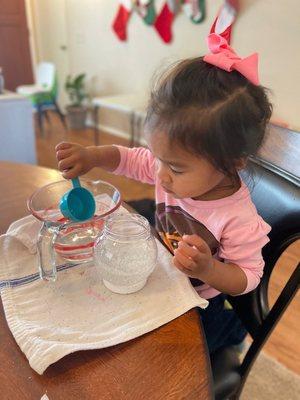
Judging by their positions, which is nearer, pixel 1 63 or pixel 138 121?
pixel 138 121

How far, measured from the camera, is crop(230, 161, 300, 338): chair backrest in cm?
64

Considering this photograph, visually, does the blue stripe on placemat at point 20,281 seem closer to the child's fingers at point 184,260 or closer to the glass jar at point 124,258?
the glass jar at point 124,258

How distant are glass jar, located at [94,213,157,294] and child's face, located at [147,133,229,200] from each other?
104 millimetres

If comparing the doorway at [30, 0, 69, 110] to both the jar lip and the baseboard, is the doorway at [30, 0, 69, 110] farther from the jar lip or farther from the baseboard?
the jar lip

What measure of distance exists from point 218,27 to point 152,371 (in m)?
0.58

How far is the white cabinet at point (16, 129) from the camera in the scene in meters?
2.29

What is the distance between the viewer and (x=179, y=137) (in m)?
0.57

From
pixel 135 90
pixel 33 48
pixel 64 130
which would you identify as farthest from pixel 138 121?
pixel 33 48

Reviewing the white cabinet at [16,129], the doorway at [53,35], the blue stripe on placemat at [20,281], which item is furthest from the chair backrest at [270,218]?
the doorway at [53,35]

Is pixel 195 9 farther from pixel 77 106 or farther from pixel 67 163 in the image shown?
pixel 67 163

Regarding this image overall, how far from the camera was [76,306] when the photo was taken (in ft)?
1.76

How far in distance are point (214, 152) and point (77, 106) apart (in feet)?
12.6

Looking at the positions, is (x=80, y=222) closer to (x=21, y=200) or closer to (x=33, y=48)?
(x=21, y=200)

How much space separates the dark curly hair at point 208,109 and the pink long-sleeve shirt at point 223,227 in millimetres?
122
